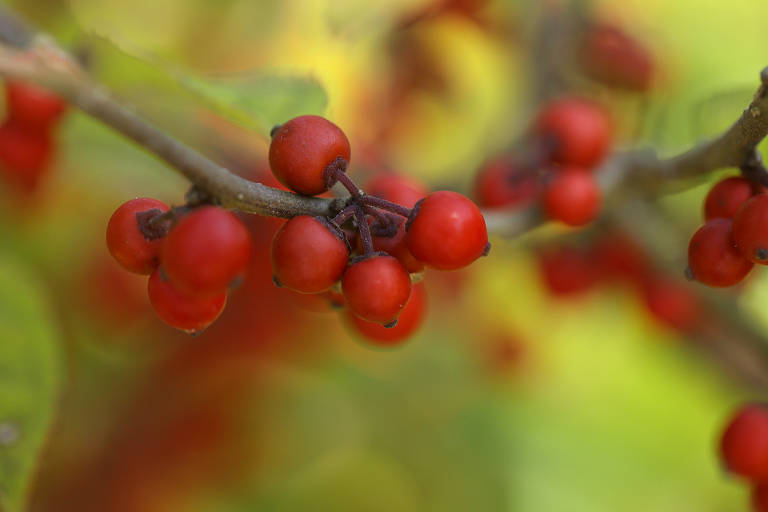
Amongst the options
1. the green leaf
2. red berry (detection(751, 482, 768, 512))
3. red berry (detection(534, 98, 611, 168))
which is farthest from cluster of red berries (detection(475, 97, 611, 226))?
the green leaf

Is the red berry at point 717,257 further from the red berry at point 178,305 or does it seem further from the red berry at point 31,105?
the red berry at point 31,105

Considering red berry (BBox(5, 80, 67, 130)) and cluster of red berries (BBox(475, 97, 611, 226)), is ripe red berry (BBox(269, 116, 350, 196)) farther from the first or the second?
red berry (BBox(5, 80, 67, 130))

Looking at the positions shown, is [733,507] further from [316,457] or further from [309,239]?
[309,239]

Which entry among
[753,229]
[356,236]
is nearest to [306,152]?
[356,236]

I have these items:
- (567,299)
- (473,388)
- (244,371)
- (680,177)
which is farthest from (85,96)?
(473,388)

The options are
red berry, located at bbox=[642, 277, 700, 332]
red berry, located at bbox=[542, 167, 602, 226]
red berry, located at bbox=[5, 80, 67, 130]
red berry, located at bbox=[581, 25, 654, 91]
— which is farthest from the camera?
red berry, located at bbox=[581, 25, 654, 91]
